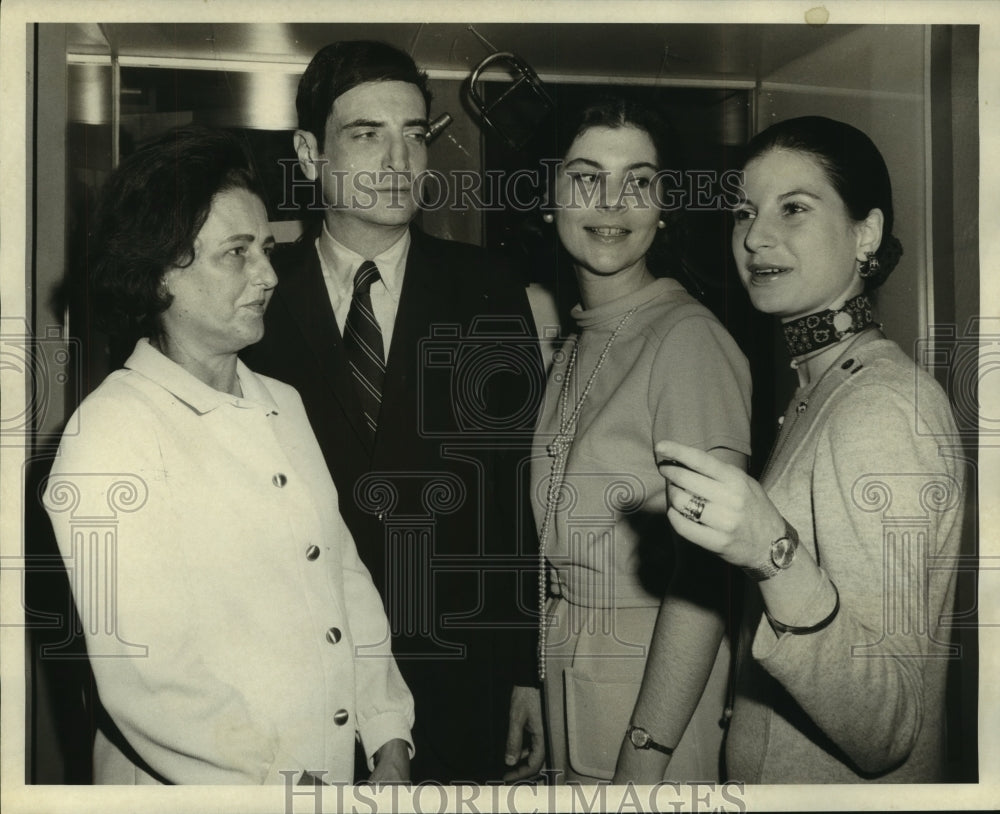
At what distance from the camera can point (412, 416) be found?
4.18 ft

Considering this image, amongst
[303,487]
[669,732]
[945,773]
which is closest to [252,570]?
[303,487]

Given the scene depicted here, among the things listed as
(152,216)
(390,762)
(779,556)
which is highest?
(152,216)

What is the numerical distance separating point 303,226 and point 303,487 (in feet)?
1.15

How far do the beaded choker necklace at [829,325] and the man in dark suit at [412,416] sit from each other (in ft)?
1.11

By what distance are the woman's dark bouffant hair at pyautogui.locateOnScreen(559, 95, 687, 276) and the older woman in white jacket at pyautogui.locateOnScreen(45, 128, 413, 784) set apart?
45 cm

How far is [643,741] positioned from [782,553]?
1.09 feet

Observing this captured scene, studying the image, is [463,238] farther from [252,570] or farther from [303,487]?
[252,570]

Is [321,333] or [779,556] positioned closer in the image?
[779,556]

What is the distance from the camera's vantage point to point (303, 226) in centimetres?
126

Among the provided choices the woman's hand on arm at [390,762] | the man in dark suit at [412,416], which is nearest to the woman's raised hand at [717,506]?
the man in dark suit at [412,416]

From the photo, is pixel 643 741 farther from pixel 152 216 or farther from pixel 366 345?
pixel 152 216

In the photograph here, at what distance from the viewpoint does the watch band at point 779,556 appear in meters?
1.05

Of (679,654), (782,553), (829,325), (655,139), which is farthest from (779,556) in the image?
(655,139)

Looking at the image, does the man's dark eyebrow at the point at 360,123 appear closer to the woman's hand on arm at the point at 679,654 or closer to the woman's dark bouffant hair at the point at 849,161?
the woman's dark bouffant hair at the point at 849,161
